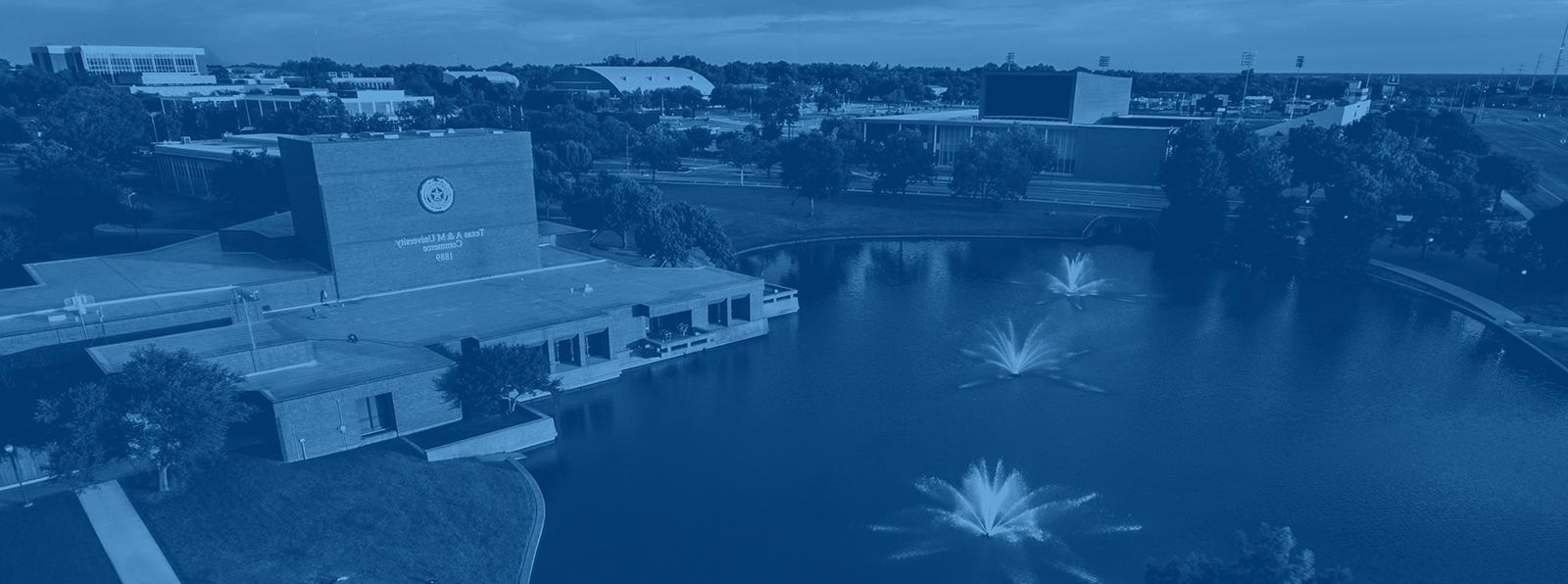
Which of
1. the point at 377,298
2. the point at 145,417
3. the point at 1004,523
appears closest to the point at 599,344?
the point at 377,298

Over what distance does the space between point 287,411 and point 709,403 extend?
66.8ft

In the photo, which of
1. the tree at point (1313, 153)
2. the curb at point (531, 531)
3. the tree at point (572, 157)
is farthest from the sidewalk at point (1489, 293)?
the tree at point (572, 157)

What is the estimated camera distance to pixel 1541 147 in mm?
151500

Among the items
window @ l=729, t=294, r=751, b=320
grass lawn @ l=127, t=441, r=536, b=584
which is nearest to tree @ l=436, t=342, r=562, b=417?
grass lawn @ l=127, t=441, r=536, b=584

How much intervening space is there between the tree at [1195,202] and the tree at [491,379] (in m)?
66.1

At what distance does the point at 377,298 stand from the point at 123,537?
2765 centimetres

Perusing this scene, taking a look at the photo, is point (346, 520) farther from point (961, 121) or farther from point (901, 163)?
point (961, 121)

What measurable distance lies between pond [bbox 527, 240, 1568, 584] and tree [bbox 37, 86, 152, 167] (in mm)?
90455

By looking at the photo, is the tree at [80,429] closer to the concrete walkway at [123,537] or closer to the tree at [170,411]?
the tree at [170,411]

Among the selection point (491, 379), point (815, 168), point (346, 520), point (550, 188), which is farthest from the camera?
point (815, 168)

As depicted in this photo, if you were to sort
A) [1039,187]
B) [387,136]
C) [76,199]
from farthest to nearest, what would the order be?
[1039,187] → [76,199] → [387,136]

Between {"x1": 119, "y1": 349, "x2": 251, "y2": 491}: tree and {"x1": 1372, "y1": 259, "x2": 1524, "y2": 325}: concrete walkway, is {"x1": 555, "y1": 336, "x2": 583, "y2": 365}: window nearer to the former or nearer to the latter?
{"x1": 119, "y1": 349, "x2": 251, "y2": 491}: tree

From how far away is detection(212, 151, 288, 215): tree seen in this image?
85.2 meters

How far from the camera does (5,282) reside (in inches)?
2505
